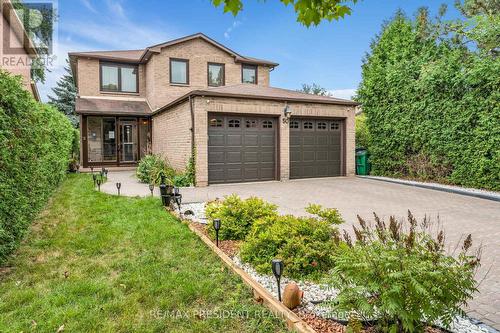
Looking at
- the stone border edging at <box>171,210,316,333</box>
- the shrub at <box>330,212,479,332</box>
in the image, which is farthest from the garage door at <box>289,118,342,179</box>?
the shrub at <box>330,212,479,332</box>

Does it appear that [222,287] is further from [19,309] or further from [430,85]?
[430,85]

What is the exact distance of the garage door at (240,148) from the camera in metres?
11.8

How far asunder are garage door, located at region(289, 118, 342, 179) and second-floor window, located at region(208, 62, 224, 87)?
820cm

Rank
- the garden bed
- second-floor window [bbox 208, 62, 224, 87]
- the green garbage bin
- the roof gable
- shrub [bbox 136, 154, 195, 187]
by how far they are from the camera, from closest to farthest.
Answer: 1. the garden bed
2. shrub [bbox 136, 154, 195, 187]
3. the green garbage bin
4. the roof gable
5. second-floor window [bbox 208, 62, 224, 87]

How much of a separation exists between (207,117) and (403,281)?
9932 millimetres

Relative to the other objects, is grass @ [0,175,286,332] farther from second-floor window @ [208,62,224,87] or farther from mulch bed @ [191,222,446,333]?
second-floor window @ [208,62,224,87]

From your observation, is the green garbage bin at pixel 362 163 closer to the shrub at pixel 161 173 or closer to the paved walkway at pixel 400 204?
the paved walkway at pixel 400 204

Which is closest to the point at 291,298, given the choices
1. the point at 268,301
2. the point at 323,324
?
the point at 268,301

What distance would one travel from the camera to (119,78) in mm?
19172

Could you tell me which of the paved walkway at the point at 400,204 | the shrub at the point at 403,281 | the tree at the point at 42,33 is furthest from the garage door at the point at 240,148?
the tree at the point at 42,33

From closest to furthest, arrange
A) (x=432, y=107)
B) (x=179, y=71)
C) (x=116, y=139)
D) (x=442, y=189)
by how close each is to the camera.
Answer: (x=442, y=189)
(x=432, y=107)
(x=116, y=139)
(x=179, y=71)

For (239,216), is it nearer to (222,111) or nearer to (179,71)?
(222,111)

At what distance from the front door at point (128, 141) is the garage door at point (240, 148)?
8738mm

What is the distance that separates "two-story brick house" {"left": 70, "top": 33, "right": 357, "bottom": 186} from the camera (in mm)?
11797
